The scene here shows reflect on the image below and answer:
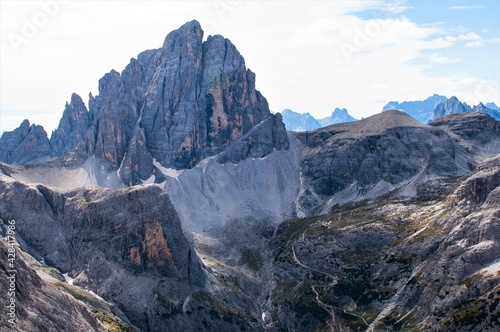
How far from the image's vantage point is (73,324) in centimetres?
10969

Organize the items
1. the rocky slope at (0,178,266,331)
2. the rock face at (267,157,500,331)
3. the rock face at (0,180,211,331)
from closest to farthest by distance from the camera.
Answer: the rock face at (267,157,500,331) < the rocky slope at (0,178,266,331) < the rock face at (0,180,211,331)

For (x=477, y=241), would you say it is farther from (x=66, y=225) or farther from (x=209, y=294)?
(x=66, y=225)

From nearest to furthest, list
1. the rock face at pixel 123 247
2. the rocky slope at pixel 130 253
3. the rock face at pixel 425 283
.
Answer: the rock face at pixel 425 283
the rocky slope at pixel 130 253
the rock face at pixel 123 247

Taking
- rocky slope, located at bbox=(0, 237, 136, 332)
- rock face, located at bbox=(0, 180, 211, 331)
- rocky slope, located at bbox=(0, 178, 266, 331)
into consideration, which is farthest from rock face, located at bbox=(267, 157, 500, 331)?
rocky slope, located at bbox=(0, 237, 136, 332)

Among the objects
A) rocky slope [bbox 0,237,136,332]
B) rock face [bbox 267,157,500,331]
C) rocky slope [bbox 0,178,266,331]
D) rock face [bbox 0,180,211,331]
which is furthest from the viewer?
rock face [bbox 0,180,211,331]

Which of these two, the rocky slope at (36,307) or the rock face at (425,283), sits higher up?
the rocky slope at (36,307)

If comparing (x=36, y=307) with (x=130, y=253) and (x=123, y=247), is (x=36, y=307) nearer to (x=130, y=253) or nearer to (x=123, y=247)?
(x=130, y=253)

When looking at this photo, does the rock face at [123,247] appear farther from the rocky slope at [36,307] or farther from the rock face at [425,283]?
the rock face at [425,283]

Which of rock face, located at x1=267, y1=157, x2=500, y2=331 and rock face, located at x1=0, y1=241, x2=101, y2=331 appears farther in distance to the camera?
rock face, located at x1=267, y1=157, x2=500, y2=331

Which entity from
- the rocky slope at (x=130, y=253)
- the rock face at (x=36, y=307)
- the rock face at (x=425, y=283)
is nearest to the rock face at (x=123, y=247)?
the rocky slope at (x=130, y=253)

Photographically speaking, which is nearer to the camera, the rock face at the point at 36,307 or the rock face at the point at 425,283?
the rock face at the point at 36,307

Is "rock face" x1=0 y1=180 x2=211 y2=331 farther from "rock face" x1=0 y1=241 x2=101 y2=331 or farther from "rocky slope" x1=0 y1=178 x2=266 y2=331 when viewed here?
"rock face" x1=0 y1=241 x2=101 y2=331

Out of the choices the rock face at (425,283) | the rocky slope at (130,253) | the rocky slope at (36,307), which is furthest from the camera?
the rocky slope at (130,253)

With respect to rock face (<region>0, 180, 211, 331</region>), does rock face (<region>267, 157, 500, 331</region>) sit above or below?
below
